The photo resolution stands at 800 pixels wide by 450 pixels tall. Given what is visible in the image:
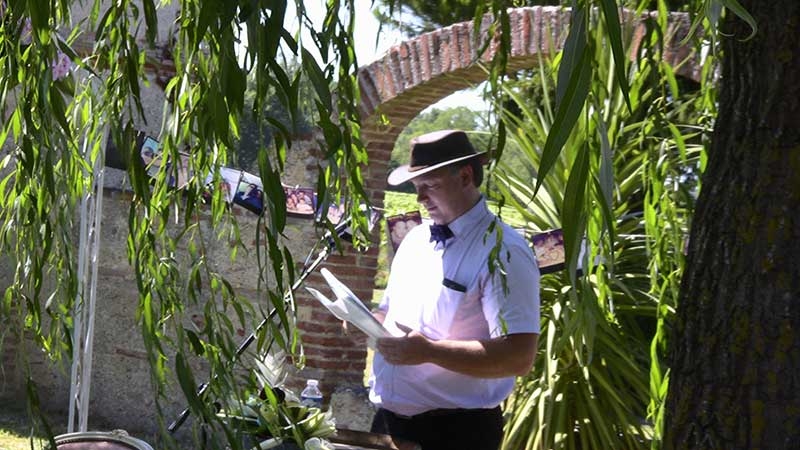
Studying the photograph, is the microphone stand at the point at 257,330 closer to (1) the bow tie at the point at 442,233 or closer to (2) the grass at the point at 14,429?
(1) the bow tie at the point at 442,233

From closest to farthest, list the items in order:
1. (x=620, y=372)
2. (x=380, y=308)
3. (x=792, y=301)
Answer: (x=792, y=301)
(x=380, y=308)
(x=620, y=372)

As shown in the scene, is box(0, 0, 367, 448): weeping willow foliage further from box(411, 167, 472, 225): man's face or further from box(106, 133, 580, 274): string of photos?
box(106, 133, 580, 274): string of photos

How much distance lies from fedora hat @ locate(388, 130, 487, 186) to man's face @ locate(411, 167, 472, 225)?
1.1 inches

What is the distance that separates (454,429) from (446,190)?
0.64 m

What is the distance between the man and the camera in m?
3.06

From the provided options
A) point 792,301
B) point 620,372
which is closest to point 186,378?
point 792,301

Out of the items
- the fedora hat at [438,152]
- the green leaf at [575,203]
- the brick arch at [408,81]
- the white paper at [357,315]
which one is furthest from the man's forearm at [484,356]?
the brick arch at [408,81]

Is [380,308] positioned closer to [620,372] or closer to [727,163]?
[727,163]

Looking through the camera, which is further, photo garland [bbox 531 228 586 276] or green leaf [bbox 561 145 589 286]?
photo garland [bbox 531 228 586 276]

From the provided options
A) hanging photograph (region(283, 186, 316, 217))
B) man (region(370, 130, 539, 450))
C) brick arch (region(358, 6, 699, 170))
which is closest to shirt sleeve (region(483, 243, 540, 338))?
man (region(370, 130, 539, 450))

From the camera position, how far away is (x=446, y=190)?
334cm

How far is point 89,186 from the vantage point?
236 cm

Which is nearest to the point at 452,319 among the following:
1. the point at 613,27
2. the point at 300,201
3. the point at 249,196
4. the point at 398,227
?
the point at 249,196

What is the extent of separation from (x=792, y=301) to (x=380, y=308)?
1530 millimetres
